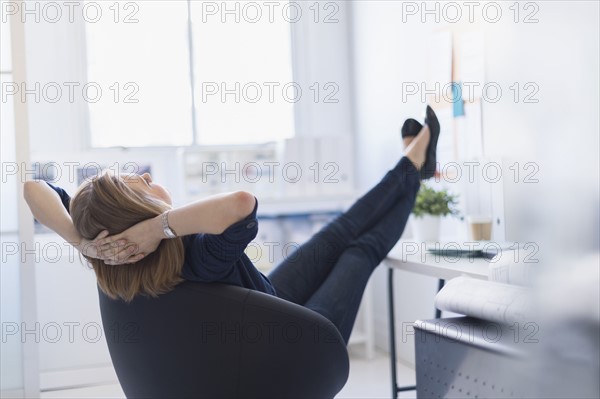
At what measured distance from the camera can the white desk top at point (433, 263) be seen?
183 cm

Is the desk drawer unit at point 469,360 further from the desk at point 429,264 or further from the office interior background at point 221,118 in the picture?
the office interior background at point 221,118

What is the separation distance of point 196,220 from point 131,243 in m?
0.13

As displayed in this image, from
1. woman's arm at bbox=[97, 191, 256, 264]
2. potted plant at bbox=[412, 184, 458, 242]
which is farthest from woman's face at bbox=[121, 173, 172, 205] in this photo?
potted plant at bbox=[412, 184, 458, 242]

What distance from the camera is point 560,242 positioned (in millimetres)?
647

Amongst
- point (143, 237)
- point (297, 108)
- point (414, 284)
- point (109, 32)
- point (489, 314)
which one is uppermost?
point (109, 32)

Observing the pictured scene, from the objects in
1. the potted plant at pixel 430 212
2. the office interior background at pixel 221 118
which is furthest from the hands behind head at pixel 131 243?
the potted plant at pixel 430 212

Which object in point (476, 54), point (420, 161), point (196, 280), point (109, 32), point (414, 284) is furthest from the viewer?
point (109, 32)

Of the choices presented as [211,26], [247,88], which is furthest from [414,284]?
[211,26]

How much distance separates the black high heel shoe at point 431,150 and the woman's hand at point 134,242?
1119 mm

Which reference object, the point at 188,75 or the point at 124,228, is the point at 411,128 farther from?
the point at 188,75

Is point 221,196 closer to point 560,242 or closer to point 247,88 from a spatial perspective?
point 560,242

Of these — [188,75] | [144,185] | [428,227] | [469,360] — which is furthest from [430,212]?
[188,75]

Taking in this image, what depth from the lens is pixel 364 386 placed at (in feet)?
9.39

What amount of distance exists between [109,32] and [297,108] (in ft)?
3.21
